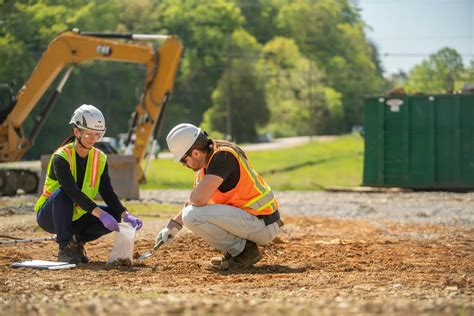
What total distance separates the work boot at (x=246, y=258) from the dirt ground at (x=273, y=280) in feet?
0.34

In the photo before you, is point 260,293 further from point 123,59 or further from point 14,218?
point 123,59

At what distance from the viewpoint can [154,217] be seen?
16.0 m

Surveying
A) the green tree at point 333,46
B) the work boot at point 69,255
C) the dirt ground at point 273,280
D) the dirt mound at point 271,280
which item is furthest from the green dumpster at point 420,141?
the green tree at point 333,46

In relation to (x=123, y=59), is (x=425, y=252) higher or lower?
lower

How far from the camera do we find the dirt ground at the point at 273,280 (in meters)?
6.08

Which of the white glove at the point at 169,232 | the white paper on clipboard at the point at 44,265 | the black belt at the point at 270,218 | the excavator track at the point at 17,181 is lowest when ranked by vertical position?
the excavator track at the point at 17,181

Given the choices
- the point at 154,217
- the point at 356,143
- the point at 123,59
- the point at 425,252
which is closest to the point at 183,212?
the point at 425,252

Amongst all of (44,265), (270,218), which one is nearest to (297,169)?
(270,218)

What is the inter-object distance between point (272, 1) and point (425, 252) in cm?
9682

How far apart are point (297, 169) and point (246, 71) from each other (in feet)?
121

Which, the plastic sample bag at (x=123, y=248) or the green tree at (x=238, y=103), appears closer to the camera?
the plastic sample bag at (x=123, y=248)

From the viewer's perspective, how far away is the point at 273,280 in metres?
8.12

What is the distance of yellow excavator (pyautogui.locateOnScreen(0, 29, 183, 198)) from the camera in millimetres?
24000

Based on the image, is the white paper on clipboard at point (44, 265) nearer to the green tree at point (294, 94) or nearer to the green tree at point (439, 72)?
the green tree at point (439, 72)
